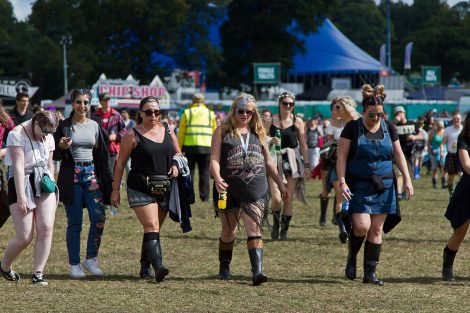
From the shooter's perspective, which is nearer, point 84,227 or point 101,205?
point 101,205

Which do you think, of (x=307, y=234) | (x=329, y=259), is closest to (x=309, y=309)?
(x=329, y=259)

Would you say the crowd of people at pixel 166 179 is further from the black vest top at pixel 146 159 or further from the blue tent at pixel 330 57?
the blue tent at pixel 330 57

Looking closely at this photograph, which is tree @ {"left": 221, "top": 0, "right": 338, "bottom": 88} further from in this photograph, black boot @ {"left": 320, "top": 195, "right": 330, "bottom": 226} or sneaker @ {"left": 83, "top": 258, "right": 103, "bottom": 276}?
sneaker @ {"left": 83, "top": 258, "right": 103, "bottom": 276}

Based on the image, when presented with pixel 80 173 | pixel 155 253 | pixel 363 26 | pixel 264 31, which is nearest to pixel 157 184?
pixel 155 253

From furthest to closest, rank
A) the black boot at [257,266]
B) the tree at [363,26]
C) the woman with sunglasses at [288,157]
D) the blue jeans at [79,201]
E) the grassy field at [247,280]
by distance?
1. the tree at [363,26]
2. the woman with sunglasses at [288,157]
3. the blue jeans at [79,201]
4. the black boot at [257,266]
5. the grassy field at [247,280]

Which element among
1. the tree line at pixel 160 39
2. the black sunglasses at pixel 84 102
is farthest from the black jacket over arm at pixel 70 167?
the tree line at pixel 160 39

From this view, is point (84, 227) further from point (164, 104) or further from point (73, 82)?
point (73, 82)

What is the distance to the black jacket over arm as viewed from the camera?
9.91 meters

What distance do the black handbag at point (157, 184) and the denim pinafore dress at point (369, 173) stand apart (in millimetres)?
1653

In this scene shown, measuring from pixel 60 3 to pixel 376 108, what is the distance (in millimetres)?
57416

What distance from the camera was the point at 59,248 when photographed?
12336 mm

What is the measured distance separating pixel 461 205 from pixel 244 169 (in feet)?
6.46

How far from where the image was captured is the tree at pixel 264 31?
7075 cm

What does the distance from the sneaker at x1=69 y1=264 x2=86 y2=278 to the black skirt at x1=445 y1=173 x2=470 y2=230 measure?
3.45 m
